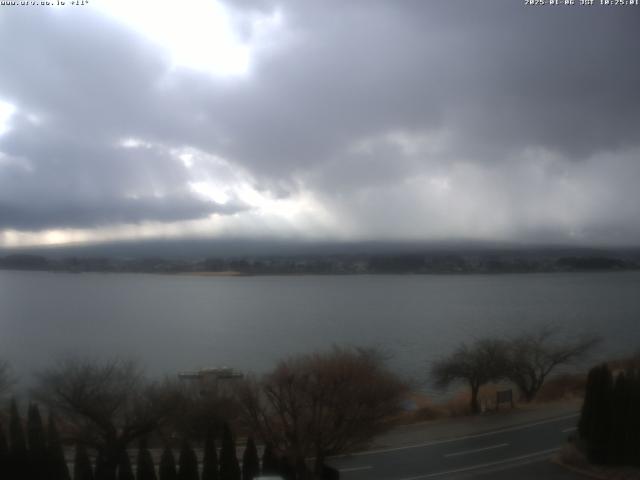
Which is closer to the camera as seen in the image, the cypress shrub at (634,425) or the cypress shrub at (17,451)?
the cypress shrub at (17,451)

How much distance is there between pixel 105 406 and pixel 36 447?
1.38m

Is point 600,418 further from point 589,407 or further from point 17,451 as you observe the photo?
point 17,451

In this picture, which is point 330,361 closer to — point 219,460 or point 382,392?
point 382,392

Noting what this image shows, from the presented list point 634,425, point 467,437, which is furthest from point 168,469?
point 634,425

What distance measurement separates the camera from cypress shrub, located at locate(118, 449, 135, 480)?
24.2 ft

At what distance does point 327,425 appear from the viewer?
8.02 metres

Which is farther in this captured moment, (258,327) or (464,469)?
(258,327)

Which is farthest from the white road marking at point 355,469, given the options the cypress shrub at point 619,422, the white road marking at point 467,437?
the cypress shrub at point 619,422

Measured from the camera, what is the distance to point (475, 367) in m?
15.6

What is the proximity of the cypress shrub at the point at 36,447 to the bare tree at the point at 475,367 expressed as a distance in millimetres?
10915

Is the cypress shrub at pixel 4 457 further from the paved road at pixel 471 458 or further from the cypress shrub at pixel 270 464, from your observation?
the paved road at pixel 471 458

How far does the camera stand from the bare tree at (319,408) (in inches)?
312

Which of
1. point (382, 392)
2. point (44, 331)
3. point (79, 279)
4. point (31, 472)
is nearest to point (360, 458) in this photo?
point (382, 392)

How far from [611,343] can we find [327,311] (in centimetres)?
2205
